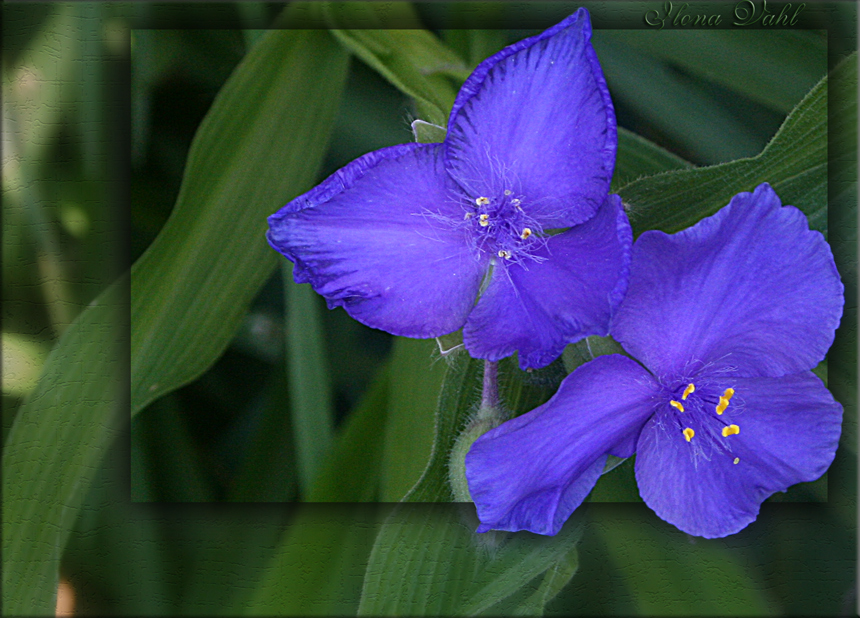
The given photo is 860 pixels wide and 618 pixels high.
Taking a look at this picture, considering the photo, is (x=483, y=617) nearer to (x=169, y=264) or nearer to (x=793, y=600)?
(x=793, y=600)

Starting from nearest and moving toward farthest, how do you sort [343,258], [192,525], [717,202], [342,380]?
[343,258]
[717,202]
[192,525]
[342,380]

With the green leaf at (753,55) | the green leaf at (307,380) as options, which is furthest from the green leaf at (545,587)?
the green leaf at (753,55)

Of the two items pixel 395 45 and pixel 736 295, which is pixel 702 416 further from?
pixel 395 45

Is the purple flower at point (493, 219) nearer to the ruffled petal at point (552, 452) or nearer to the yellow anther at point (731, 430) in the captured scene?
the ruffled petal at point (552, 452)

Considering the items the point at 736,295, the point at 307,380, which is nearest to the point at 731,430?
the point at 736,295

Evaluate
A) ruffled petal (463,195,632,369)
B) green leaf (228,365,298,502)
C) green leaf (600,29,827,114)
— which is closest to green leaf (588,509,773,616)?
ruffled petal (463,195,632,369)

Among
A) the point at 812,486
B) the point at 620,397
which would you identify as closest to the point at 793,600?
the point at 812,486
